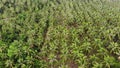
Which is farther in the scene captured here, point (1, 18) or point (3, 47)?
point (1, 18)

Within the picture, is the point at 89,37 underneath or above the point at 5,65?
above

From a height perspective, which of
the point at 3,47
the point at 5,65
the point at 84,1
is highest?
the point at 84,1

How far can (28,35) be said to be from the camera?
7512 cm

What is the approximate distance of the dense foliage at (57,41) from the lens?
63125 millimetres

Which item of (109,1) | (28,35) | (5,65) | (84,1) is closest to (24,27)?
(28,35)

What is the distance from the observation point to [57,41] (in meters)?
73.1

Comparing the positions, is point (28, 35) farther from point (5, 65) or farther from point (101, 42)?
point (101, 42)

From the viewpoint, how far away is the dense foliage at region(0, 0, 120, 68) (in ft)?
207

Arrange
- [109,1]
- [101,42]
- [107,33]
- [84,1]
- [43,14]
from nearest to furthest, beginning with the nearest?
[101,42], [107,33], [43,14], [84,1], [109,1]

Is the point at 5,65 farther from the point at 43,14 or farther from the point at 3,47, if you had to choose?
the point at 43,14

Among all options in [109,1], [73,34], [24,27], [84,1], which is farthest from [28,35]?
[109,1]

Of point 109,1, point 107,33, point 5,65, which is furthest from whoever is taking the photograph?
point 109,1

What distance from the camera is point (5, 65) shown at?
61.8 m

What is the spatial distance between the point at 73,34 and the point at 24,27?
1837 cm
